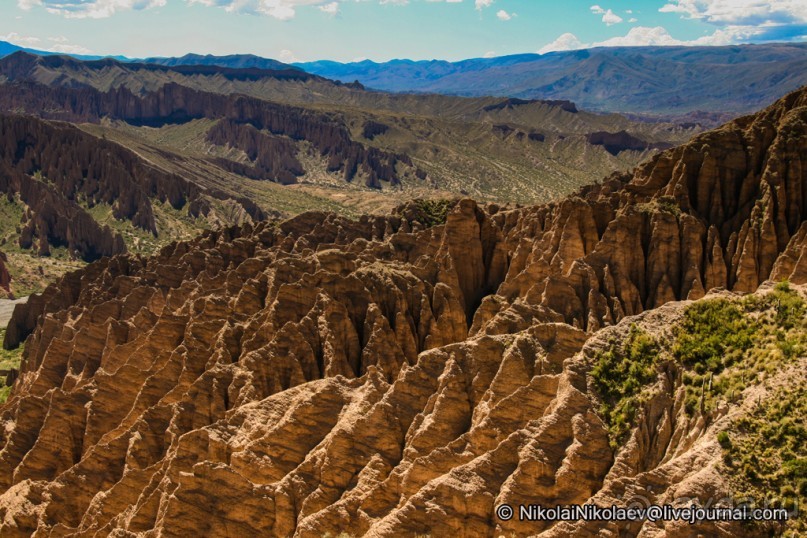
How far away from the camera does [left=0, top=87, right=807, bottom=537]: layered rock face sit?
2981 centimetres

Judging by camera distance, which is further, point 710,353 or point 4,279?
point 4,279

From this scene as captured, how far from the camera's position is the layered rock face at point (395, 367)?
97.8 ft

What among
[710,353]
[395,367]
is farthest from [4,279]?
[710,353]

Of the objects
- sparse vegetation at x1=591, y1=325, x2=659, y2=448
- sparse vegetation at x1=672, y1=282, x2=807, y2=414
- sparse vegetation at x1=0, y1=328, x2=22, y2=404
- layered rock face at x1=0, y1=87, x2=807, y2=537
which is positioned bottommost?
sparse vegetation at x1=0, y1=328, x2=22, y2=404

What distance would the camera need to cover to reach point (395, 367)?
5384 centimetres

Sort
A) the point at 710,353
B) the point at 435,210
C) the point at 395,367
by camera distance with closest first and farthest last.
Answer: the point at 710,353, the point at 395,367, the point at 435,210

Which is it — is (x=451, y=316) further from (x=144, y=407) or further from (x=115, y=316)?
(x=115, y=316)

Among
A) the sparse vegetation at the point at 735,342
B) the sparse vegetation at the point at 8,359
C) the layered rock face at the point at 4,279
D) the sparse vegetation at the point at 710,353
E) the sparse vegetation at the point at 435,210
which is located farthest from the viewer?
the layered rock face at the point at 4,279

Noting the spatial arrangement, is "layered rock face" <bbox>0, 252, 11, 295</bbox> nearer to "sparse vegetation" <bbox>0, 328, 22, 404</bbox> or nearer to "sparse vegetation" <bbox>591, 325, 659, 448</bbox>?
"sparse vegetation" <bbox>0, 328, 22, 404</bbox>

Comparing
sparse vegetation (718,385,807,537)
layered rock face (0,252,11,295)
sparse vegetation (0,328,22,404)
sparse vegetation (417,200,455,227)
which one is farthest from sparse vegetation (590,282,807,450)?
layered rock face (0,252,11,295)

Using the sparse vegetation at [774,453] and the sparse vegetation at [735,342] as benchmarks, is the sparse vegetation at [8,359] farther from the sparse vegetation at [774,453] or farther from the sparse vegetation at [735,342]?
the sparse vegetation at [774,453]

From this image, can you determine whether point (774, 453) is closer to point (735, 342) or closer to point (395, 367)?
point (735, 342)

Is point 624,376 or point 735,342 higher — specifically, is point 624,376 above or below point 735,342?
below

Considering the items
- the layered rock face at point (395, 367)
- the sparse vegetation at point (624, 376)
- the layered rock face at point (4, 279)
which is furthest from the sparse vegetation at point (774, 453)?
the layered rock face at point (4, 279)
